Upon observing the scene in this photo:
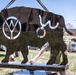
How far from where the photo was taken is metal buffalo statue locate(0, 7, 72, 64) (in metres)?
4.24

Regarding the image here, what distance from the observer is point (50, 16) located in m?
4.24

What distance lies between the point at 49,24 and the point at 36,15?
320mm

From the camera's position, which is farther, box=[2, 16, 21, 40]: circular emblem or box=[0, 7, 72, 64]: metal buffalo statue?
box=[2, 16, 21, 40]: circular emblem

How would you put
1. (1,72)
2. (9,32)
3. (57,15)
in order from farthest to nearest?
(1,72)
(9,32)
(57,15)

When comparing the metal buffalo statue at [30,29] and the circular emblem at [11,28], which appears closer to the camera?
the metal buffalo statue at [30,29]

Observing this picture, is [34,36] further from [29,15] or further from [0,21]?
[0,21]

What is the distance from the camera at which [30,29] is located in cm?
437

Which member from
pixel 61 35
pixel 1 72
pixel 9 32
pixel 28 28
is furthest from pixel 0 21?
pixel 1 72

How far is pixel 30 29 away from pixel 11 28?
42 cm

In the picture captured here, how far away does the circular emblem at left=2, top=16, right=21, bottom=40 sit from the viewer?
441cm

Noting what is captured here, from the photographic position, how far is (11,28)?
4.48m

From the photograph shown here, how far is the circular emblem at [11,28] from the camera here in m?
4.41

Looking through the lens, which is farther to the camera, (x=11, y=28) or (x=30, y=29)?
(x=11, y=28)

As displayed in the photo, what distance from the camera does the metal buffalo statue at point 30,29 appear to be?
4.24 meters
